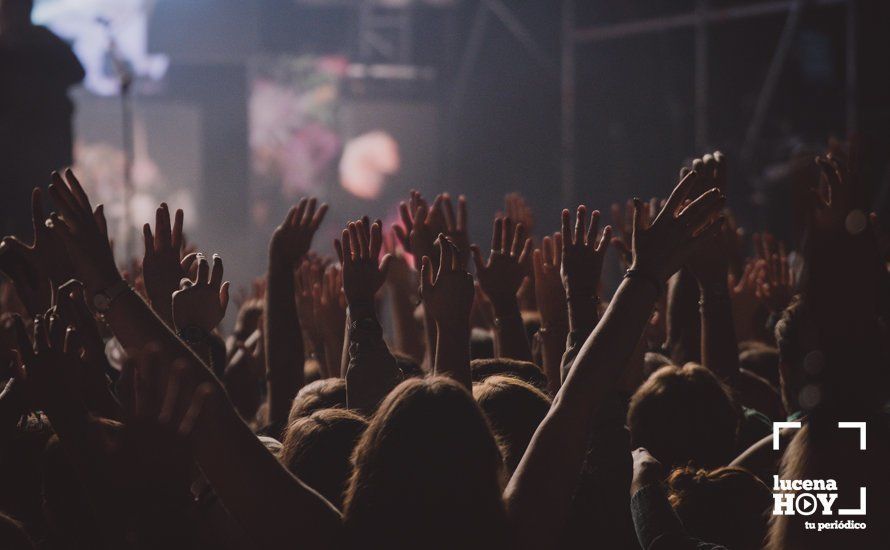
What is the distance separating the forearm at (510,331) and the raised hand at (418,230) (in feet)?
1.17

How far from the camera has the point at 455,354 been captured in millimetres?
2096

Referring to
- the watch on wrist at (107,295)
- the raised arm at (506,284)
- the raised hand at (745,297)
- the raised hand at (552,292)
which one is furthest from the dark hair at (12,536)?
the raised hand at (745,297)

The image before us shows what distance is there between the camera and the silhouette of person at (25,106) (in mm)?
7516

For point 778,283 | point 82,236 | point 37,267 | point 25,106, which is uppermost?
point 25,106

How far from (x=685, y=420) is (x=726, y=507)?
1.28ft

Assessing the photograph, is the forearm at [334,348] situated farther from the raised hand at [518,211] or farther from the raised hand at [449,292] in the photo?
the raised hand at [449,292]

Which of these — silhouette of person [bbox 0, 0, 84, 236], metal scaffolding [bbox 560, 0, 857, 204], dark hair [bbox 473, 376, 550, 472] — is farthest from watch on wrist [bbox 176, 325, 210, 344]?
metal scaffolding [bbox 560, 0, 857, 204]

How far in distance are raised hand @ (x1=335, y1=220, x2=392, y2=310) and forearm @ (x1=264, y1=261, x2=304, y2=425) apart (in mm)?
494

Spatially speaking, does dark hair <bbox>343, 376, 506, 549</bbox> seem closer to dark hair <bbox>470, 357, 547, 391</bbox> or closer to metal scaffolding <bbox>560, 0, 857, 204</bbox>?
dark hair <bbox>470, 357, 547, 391</bbox>

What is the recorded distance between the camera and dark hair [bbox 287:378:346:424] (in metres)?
2.25

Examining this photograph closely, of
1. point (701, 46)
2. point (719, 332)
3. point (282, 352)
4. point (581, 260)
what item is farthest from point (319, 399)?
point (701, 46)

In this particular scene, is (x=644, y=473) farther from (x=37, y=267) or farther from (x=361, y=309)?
(x=37, y=267)

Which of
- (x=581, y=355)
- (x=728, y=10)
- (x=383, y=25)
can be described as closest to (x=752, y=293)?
(x=581, y=355)

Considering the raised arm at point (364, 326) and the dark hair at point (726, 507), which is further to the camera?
the raised arm at point (364, 326)
